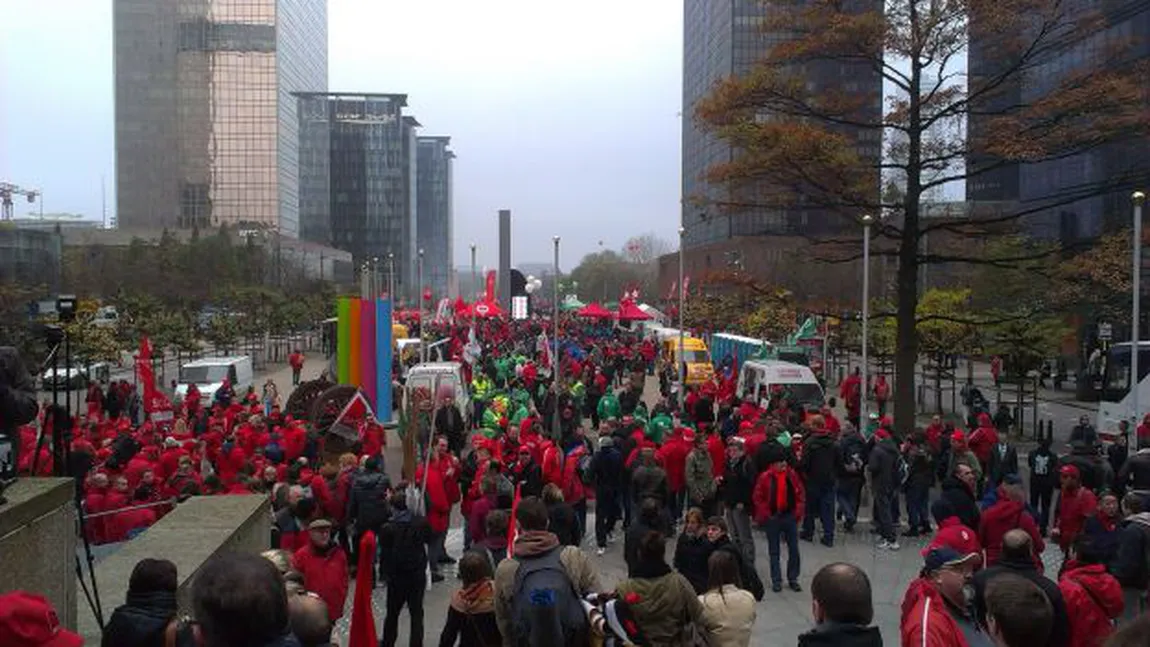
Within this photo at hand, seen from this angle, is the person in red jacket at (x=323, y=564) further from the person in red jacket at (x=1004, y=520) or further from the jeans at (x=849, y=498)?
the jeans at (x=849, y=498)

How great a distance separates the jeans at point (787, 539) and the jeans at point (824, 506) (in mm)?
2047

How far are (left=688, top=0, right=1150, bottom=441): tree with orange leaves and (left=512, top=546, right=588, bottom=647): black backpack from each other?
41.9 ft

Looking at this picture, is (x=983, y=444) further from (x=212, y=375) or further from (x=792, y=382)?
(x=212, y=375)

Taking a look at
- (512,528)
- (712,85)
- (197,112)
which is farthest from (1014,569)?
(197,112)

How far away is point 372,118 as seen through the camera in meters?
178

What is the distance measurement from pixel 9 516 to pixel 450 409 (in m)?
14.8

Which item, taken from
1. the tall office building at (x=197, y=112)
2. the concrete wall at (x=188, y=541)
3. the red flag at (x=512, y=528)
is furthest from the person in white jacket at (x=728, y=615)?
the tall office building at (x=197, y=112)

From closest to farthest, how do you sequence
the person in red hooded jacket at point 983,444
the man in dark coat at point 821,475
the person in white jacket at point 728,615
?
1. the person in white jacket at point 728,615
2. the man in dark coat at point 821,475
3. the person in red hooded jacket at point 983,444

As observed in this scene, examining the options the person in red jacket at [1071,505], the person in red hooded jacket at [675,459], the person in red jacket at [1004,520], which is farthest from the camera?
the person in red hooded jacket at [675,459]

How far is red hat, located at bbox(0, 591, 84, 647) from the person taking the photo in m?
3.06

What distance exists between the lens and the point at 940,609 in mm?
4555

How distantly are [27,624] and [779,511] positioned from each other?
28.2 ft

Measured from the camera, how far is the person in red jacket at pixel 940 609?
173 inches

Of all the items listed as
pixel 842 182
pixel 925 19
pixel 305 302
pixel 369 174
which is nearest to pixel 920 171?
pixel 842 182
